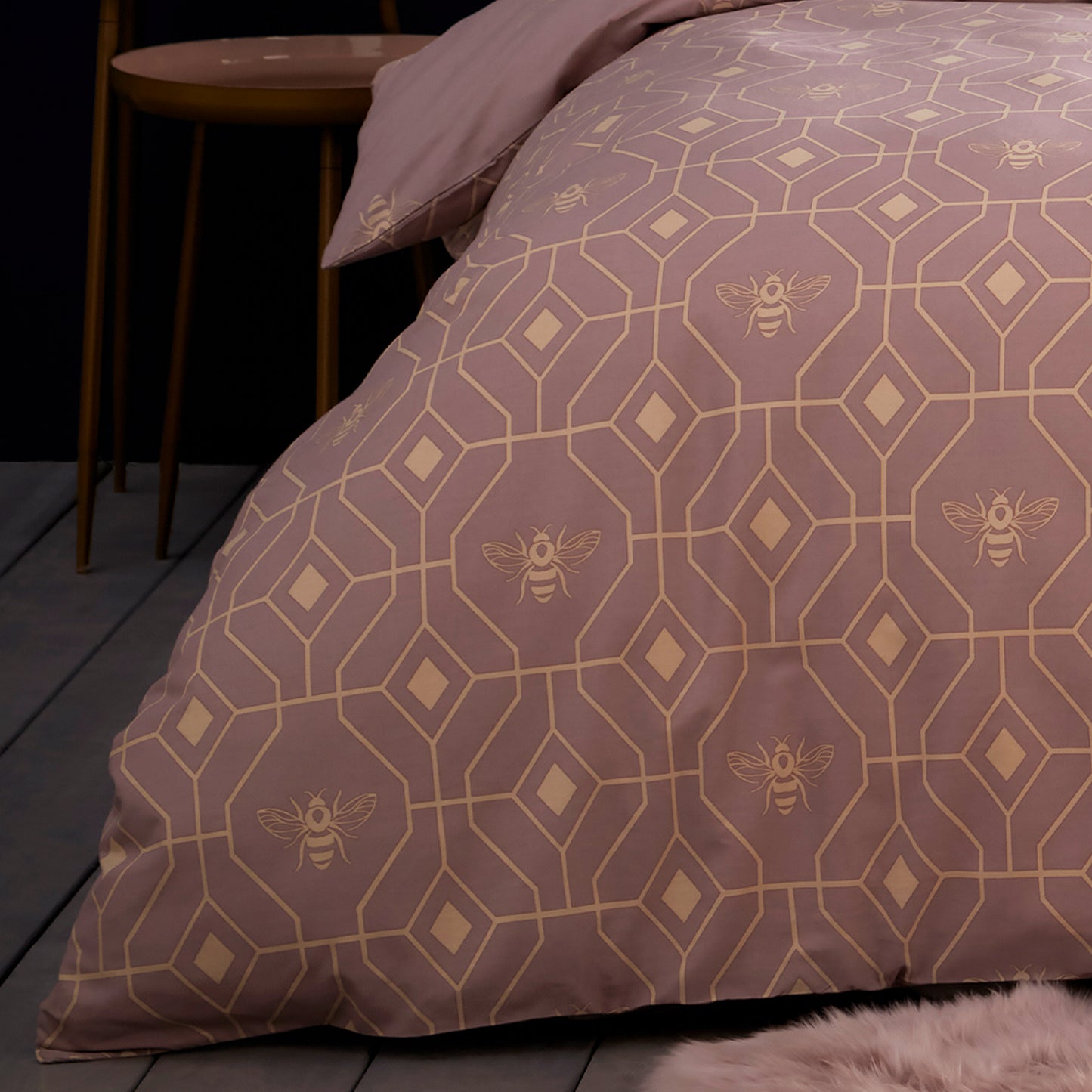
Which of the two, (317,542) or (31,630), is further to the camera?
(31,630)

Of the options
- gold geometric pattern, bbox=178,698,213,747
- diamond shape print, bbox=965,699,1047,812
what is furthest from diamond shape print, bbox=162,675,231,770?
diamond shape print, bbox=965,699,1047,812

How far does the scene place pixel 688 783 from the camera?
0.97 metres

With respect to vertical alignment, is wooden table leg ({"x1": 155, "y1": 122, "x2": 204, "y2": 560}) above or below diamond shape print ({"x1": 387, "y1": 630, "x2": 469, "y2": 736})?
below

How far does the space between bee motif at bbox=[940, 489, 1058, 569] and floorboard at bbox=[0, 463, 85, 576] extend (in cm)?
136

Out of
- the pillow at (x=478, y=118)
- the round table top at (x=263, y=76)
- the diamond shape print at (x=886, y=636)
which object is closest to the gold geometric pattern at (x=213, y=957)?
the diamond shape print at (x=886, y=636)

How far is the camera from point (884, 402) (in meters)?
0.95

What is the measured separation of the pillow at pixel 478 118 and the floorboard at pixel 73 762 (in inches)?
19.5

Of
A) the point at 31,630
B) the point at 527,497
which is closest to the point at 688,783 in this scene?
the point at 527,497

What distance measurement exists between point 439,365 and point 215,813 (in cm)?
30

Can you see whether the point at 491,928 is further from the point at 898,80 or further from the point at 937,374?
the point at 898,80

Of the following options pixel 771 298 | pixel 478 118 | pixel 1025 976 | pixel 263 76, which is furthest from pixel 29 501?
pixel 1025 976

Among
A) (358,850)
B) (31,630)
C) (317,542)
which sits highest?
(317,542)

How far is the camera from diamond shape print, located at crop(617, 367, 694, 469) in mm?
965

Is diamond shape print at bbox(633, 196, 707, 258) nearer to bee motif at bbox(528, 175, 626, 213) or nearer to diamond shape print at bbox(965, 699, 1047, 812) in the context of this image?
bee motif at bbox(528, 175, 626, 213)
